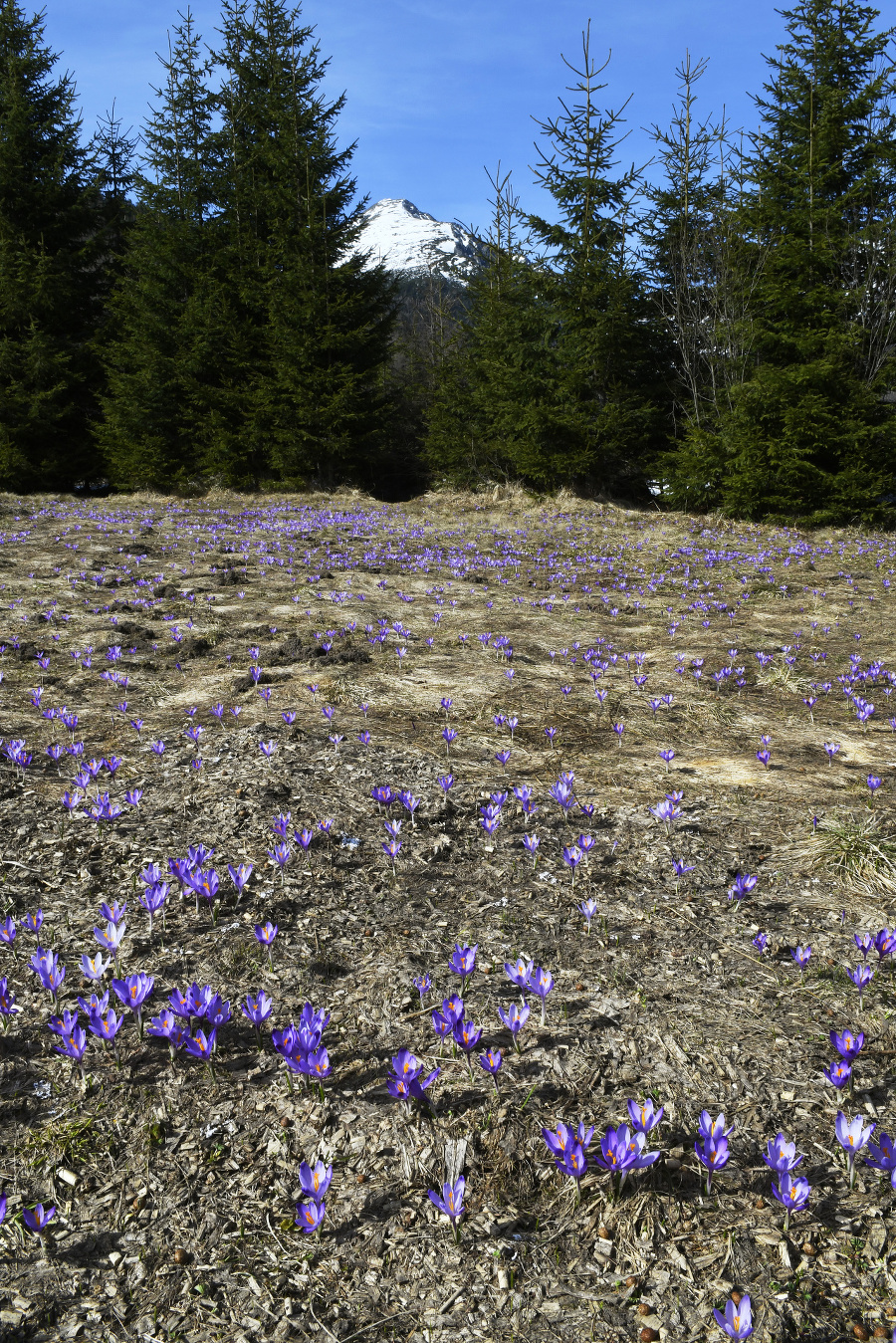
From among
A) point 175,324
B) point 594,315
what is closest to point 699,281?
point 594,315

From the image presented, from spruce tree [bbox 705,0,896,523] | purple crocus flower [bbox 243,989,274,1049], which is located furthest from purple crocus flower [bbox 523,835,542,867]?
spruce tree [bbox 705,0,896,523]

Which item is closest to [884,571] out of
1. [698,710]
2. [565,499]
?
[698,710]

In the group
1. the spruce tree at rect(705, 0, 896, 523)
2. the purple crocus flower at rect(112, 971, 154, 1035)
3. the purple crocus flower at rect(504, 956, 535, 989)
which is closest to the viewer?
the purple crocus flower at rect(112, 971, 154, 1035)

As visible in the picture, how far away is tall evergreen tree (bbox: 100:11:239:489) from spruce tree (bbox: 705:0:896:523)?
575 inches

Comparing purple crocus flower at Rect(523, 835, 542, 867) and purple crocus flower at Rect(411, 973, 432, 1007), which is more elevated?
purple crocus flower at Rect(523, 835, 542, 867)

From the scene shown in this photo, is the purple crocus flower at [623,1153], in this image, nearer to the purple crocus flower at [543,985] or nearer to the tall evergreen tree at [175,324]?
the purple crocus flower at [543,985]

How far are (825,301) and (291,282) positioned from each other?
13.9 m

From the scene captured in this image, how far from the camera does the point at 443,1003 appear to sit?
8.32ft

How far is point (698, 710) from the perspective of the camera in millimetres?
5414

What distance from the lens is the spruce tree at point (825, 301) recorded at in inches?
571

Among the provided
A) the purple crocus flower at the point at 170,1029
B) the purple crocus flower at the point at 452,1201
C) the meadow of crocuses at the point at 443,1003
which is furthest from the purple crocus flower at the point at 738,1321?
the purple crocus flower at the point at 170,1029

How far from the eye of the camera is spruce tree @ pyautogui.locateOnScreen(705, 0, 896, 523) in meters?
14.5

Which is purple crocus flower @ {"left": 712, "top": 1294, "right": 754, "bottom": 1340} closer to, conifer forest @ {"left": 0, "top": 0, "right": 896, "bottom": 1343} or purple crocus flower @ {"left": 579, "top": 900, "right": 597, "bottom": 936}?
conifer forest @ {"left": 0, "top": 0, "right": 896, "bottom": 1343}

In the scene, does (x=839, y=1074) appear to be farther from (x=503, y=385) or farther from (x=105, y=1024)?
(x=503, y=385)
